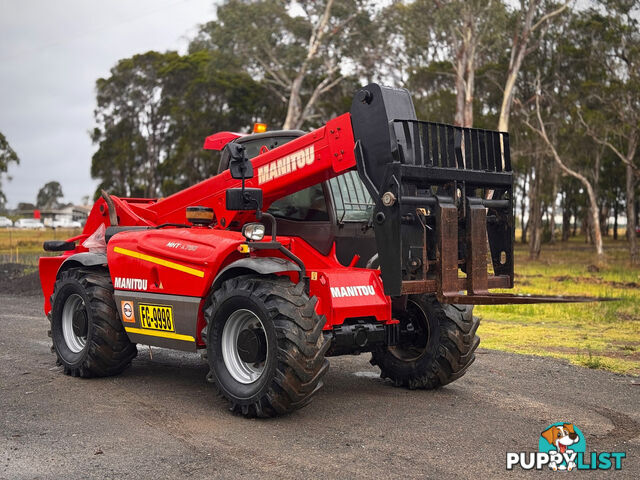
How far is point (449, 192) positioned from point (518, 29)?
95.7ft

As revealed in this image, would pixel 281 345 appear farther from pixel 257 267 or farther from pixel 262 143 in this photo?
pixel 262 143

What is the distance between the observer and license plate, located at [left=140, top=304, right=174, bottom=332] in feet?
26.0

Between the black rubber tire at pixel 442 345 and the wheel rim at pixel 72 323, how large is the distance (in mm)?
3590

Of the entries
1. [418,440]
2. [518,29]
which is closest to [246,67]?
[518,29]

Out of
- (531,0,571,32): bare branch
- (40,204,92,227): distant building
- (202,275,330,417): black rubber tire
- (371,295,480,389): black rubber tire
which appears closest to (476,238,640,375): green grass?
(371,295,480,389): black rubber tire

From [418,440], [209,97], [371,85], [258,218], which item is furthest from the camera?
[209,97]

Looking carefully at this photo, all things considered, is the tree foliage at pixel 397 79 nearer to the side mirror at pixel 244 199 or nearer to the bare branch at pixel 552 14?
the bare branch at pixel 552 14

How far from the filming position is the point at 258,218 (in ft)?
24.8

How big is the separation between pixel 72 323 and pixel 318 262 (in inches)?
131

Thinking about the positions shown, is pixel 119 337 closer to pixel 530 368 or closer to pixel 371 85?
pixel 371 85

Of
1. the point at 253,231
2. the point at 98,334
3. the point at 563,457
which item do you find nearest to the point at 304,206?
the point at 253,231

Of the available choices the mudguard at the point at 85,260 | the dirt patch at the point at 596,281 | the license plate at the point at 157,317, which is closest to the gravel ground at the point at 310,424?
the license plate at the point at 157,317

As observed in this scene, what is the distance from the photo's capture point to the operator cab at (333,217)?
7.95 meters

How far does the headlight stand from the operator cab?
0.93m
